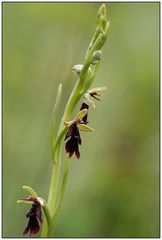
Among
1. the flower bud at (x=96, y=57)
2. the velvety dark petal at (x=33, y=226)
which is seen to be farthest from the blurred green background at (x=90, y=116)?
the flower bud at (x=96, y=57)

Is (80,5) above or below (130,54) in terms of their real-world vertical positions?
above

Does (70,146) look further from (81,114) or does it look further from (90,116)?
(90,116)

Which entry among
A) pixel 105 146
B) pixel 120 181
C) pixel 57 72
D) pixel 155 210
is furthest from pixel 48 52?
pixel 155 210

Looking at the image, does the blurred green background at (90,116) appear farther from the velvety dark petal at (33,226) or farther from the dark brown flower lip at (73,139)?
the dark brown flower lip at (73,139)

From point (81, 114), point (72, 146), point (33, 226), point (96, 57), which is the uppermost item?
point (96, 57)

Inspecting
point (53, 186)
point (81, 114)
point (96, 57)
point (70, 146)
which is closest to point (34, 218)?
point (53, 186)

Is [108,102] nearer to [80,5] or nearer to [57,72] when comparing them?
[57,72]

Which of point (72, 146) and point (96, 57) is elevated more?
point (96, 57)

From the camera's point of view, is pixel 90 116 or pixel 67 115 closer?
pixel 67 115
